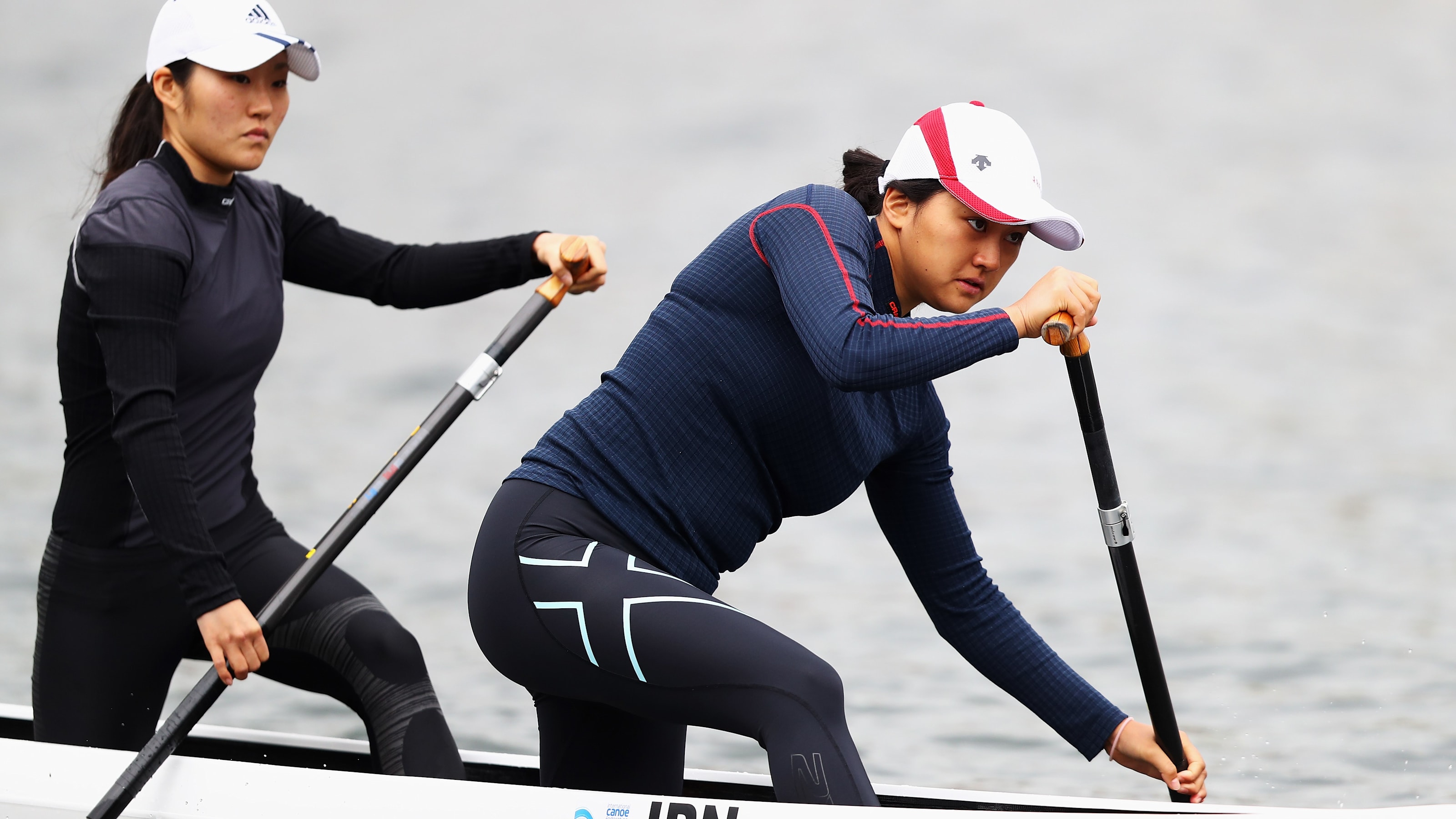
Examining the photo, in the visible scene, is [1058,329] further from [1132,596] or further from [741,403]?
[1132,596]

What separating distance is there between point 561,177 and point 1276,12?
9.86 meters

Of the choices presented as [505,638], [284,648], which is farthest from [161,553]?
[505,638]

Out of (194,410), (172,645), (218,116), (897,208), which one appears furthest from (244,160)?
(897,208)

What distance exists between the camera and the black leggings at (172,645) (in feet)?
8.21

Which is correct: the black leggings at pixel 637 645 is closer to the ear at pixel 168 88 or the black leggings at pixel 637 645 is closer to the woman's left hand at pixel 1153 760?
the woman's left hand at pixel 1153 760

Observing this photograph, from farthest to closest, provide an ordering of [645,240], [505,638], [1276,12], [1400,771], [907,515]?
[1276,12]
[645,240]
[1400,771]
[907,515]
[505,638]

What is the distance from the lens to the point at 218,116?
7.98ft

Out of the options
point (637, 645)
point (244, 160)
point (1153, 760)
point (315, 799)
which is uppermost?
point (244, 160)

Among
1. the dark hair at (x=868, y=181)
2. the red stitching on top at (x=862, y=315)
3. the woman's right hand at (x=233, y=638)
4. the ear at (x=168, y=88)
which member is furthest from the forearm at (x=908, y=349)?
the ear at (x=168, y=88)

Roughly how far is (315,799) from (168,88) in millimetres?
1120

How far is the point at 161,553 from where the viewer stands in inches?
99.0

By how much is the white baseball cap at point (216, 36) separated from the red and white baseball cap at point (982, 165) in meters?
0.99

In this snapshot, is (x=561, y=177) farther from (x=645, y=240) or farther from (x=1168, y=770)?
(x=1168, y=770)

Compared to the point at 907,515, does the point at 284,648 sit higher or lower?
lower
